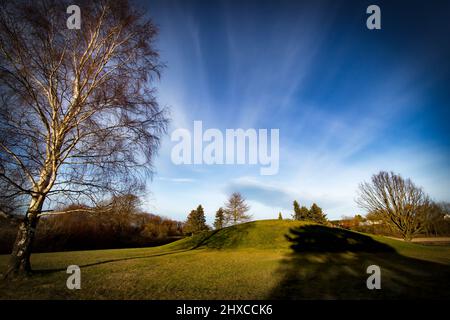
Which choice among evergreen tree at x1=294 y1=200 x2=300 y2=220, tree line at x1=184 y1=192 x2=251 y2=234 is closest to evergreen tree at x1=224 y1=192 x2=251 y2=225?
tree line at x1=184 y1=192 x2=251 y2=234

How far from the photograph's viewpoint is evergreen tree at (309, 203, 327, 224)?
64.1m

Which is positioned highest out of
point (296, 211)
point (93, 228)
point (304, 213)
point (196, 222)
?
point (93, 228)

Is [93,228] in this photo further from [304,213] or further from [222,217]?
[304,213]

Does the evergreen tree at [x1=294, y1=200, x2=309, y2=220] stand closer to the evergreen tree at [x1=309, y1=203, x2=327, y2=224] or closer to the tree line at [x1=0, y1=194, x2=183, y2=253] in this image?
the evergreen tree at [x1=309, y1=203, x2=327, y2=224]

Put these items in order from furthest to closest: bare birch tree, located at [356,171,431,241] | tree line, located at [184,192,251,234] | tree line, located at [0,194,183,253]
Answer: tree line, located at [184,192,251,234] < bare birch tree, located at [356,171,431,241] < tree line, located at [0,194,183,253]

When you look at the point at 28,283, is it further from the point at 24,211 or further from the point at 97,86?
the point at 97,86

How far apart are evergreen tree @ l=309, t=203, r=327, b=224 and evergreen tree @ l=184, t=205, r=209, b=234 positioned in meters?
35.3

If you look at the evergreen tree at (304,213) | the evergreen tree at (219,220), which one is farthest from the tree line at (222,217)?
the evergreen tree at (304,213)

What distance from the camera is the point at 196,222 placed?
61312 mm

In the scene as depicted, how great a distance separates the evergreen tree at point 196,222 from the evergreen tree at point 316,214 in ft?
116

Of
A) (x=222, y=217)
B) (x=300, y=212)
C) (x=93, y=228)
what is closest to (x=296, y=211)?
(x=300, y=212)

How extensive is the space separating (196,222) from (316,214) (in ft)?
129
